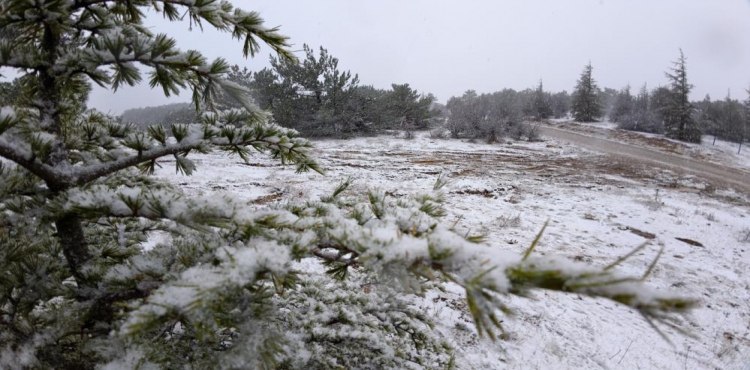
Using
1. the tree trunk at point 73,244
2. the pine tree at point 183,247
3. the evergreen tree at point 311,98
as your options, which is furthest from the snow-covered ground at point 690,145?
the tree trunk at point 73,244

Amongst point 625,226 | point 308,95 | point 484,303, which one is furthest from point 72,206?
point 308,95

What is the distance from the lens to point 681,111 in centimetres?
2567

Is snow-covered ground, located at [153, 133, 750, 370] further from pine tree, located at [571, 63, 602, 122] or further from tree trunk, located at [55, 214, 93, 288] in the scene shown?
pine tree, located at [571, 63, 602, 122]

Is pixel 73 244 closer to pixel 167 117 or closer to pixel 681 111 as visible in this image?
pixel 681 111

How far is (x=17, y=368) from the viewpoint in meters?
1.20

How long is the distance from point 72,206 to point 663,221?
9897 millimetres

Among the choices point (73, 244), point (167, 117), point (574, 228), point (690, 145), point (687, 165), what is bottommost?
point (687, 165)

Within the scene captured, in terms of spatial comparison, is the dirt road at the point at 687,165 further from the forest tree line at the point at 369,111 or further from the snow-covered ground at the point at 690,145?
the forest tree line at the point at 369,111

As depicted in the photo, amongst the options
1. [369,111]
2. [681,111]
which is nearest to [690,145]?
[681,111]

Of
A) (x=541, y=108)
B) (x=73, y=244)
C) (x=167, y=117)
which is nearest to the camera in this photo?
(x=73, y=244)

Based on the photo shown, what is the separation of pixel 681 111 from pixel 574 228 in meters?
27.5

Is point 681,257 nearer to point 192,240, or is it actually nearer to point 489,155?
point 192,240

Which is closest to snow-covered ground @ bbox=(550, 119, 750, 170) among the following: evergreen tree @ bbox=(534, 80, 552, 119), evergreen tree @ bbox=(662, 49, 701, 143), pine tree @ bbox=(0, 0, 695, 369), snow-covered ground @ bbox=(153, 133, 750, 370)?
evergreen tree @ bbox=(662, 49, 701, 143)

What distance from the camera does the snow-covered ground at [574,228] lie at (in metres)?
3.54
